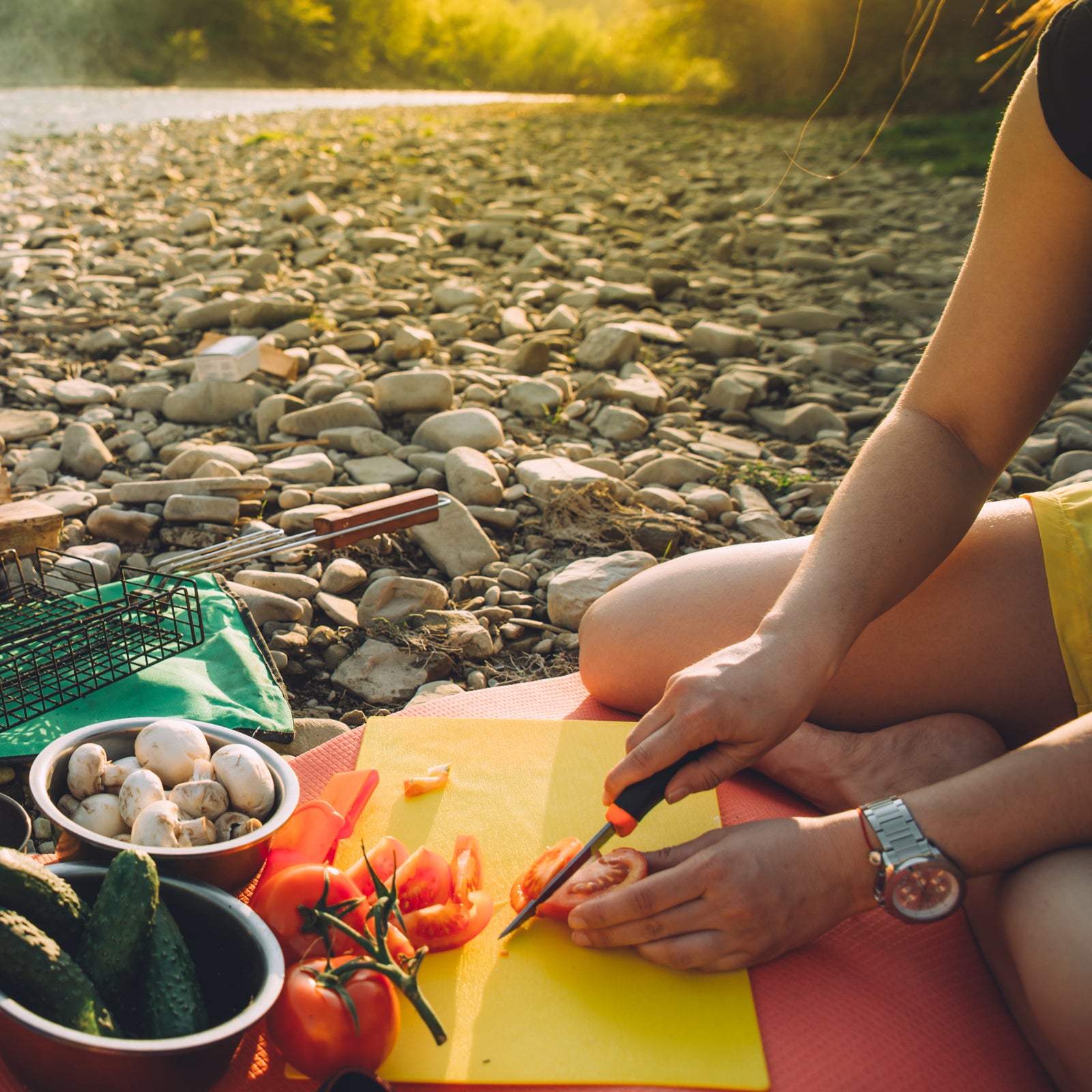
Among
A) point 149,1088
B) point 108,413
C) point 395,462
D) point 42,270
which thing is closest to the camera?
point 149,1088

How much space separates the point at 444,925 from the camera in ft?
4.75

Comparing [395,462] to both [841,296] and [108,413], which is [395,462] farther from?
[841,296]

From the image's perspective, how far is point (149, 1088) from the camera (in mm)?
1088

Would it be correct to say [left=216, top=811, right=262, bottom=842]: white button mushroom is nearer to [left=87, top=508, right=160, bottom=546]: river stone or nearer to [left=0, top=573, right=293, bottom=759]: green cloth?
[left=0, top=573, right=293, bottom=759]: green cloth

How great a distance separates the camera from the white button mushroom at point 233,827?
1.44 meters

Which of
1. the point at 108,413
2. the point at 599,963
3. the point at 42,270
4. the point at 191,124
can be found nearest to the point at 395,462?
the point at 108,413

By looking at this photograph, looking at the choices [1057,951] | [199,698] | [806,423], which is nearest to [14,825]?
[199,698]

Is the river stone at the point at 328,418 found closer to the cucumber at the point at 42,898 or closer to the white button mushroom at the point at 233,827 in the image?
the white button mushroom at the point at 233,827

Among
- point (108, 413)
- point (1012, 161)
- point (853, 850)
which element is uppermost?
point (1012, 161)

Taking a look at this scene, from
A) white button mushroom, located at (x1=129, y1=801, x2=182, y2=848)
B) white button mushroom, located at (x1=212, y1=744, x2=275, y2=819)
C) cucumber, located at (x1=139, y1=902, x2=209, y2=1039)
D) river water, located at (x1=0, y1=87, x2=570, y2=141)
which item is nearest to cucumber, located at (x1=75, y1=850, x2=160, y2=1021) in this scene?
cucumber, located at (x1=139, y1=902, x2=209, y2=1039)

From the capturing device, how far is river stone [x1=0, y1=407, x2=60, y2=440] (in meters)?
3.54

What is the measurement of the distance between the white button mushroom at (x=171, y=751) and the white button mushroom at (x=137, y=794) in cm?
6

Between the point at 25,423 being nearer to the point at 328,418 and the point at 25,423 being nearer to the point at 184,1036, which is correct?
Result: the point at 328,418

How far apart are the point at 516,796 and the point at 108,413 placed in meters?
2.72
